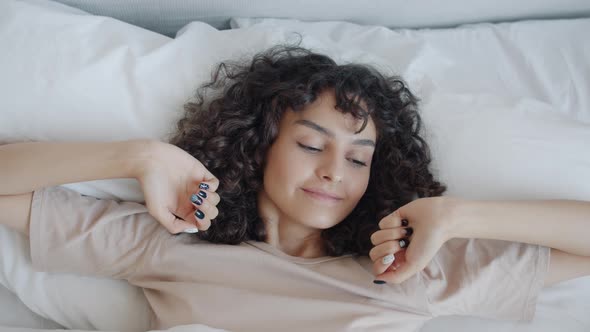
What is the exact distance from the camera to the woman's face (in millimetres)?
1225

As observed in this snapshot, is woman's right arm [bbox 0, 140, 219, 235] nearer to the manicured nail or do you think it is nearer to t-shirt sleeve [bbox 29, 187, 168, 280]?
t-shirt sleeve [bbox 29, 187, 168, 280]

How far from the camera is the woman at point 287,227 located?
119 cm

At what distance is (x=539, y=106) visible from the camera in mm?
1473

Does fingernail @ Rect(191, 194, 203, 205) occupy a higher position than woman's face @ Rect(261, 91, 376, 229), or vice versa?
woman's face @ Rect(261, 91, 376, 229)

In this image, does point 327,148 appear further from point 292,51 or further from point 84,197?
point 84,197

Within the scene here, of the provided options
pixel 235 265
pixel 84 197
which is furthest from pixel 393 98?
pixel 84 197

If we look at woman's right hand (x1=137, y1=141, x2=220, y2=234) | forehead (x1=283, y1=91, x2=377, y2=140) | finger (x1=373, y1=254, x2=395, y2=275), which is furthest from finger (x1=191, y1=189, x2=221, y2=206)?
finger (x1=373, y1=254, x2=395, y2=275)

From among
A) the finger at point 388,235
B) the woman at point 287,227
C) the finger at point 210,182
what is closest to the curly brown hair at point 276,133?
the woman at point 287,227

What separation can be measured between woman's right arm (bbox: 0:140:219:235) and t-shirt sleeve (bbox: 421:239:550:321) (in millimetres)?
530

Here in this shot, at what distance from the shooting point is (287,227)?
136 cm

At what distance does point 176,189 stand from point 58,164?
25 centimetres

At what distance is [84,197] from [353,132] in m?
0.64

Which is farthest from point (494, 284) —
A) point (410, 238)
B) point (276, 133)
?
point (276, 133)

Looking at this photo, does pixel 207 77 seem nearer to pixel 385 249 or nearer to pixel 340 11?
pixel 340 11
